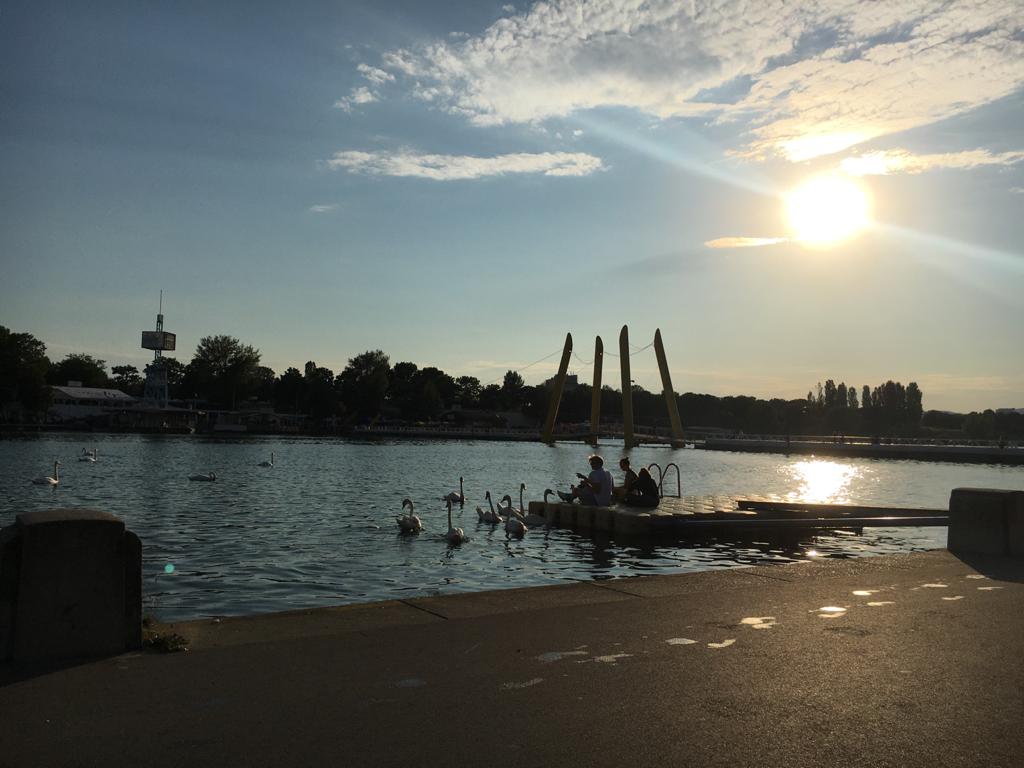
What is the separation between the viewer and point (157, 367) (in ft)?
504

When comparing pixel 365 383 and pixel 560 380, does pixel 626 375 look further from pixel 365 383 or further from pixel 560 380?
pixel 365 383

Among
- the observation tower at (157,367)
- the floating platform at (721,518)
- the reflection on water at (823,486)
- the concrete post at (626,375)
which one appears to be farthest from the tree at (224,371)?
the floating platform at (721,518)

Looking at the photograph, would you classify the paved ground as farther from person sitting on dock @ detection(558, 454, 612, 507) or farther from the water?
person sitting on dock @ detection(558, 454, 612, 507)

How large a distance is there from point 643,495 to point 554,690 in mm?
17730

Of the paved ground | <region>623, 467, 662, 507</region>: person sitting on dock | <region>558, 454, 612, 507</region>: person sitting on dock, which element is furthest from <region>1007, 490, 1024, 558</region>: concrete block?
<region>558, 454, 612, 507</region>: person sitting on dock

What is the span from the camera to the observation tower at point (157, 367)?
152 metres

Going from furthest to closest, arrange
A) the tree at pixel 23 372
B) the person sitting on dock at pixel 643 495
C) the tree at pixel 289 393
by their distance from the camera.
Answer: the tree at pixel 289 393
the tree at pixel 23 372
the person sitting on dock at pixel 643 495

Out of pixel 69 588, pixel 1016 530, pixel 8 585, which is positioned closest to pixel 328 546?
pixel 1016 530

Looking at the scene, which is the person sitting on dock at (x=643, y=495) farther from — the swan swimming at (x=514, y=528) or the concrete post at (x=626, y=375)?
the concrete post at (x=626, y=375)

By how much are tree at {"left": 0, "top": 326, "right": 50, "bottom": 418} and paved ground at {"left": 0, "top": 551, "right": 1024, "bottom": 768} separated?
11617 centimetres

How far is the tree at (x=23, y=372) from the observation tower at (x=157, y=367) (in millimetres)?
34115

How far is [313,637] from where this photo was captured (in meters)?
6.80

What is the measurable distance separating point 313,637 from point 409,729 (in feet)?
7.30

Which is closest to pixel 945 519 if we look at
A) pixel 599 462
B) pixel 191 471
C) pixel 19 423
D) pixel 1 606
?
pixel 599 462
